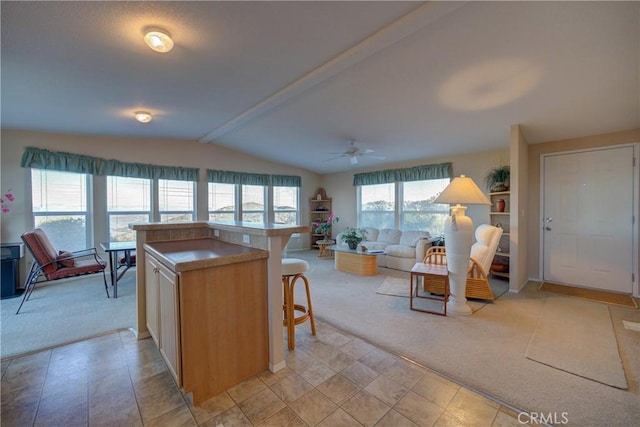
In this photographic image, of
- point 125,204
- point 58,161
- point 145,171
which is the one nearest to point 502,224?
point 145,171

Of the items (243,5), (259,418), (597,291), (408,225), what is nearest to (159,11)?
(243,5)

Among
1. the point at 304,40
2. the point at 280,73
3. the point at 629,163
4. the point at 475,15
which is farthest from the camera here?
the point at 629,163

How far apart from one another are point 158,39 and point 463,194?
10.2 ft

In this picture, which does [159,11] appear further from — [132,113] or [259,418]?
[259,418]

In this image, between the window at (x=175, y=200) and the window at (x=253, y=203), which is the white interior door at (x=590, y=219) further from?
the window at (x=175, y=200)

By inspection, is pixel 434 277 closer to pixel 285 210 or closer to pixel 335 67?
pixel 335 67

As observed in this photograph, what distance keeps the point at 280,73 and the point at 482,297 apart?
11.5 feet

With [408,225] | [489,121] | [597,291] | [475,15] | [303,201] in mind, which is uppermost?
[475,15]

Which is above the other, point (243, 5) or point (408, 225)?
point (243, 5)

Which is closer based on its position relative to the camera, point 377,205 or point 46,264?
point 46,264

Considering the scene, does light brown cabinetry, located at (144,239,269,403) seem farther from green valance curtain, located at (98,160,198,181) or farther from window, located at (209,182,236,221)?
window, located at (209,182,236,221)

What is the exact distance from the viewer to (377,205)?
6.50 m

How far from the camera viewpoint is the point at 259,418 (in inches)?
57.8
